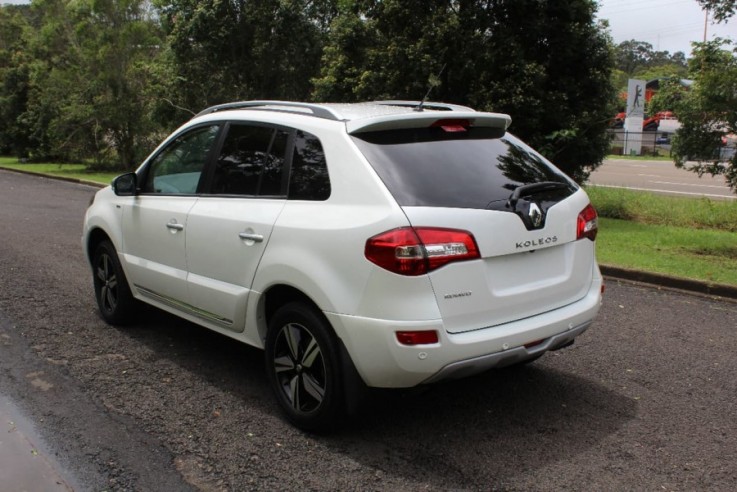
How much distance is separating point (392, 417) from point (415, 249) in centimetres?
128

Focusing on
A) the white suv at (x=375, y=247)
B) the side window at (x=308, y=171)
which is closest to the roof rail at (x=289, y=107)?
the white suv at (x=375, y=247)

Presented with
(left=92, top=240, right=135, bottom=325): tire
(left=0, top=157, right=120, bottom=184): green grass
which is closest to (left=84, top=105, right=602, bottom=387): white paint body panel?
(left=92, top=240, right=135, bottom=325): tire

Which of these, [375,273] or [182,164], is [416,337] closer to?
[375,273]

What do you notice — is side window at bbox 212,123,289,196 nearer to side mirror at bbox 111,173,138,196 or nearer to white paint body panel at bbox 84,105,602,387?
white paint body panel at bbox 84,105,602,387

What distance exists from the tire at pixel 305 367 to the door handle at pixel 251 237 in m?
0.44

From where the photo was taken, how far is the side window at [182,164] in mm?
4941

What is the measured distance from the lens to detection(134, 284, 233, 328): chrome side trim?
4.55 m

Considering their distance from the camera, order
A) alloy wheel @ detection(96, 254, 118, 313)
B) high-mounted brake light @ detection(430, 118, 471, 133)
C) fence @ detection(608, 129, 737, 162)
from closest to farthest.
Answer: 1. high-mounted brake light @ detection(430, 118, 471, 133)
2. alloy wheel @ detection(96, 254, 118, 313)
3. fence @ detection(608, 129, 737, 162)

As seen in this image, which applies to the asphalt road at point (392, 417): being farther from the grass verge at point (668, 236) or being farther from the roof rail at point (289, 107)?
the grass verge at point (668, 236)

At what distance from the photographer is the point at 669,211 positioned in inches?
496

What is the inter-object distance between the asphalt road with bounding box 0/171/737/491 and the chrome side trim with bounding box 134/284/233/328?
441 mm

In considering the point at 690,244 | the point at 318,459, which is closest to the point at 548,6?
the point at 690,244

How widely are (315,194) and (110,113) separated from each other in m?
23.1

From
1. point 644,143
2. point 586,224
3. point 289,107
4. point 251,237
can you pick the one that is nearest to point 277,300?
point 251,237
